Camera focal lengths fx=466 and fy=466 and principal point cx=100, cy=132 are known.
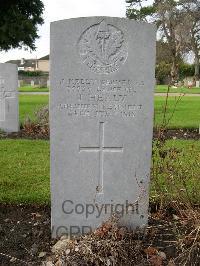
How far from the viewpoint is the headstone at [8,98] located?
10846 mm

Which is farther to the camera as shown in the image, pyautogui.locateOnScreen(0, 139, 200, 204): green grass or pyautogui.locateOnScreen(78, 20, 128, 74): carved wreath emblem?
pyautogui.locateOnScreen(0, 139, 200, 204): green grass

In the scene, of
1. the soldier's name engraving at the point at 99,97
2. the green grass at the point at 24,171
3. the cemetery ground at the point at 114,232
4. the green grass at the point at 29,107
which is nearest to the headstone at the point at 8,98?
the green grass at the point at 29,107

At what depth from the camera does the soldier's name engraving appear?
413cm

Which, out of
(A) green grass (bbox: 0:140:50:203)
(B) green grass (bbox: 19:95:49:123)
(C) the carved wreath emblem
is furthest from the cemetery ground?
(B) green grass (bbox: 19:95:49:123)

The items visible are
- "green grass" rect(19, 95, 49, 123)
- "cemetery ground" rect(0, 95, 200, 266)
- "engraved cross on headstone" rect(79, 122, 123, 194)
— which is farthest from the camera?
"green grass" rect(19, 95, 49, 123)

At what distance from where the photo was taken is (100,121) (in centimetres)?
421

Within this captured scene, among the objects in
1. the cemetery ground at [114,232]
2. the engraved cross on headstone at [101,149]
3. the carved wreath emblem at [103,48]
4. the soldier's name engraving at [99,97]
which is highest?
the carved wreath emblem at [103,48]

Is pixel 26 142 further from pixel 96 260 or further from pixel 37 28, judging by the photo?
pixel 37 28

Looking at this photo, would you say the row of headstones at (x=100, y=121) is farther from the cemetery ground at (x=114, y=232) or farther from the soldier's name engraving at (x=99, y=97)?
the cemetery ground at (x=114, y=232)

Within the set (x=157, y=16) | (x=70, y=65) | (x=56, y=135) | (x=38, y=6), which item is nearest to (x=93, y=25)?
(x=70, y=65)

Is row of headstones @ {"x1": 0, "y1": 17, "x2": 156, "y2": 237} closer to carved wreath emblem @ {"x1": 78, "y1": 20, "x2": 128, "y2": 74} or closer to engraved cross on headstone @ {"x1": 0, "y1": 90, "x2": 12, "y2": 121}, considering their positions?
carved wreath emblem @ {"x1": 78, "y1": 20, "x2": 128, "y2": 74}

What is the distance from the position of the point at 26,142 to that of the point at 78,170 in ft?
17.8

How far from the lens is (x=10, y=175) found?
661cm

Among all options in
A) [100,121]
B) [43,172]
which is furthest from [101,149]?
[43,172]
